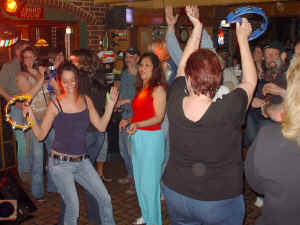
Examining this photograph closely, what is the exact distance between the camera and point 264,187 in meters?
1.80

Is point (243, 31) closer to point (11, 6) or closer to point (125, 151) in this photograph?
point (125, 151)

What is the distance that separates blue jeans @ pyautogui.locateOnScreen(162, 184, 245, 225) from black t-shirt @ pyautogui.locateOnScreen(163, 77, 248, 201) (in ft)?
0.12

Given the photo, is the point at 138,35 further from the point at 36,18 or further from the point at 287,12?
the point at 287,12

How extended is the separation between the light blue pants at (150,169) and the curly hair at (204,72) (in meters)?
1.37

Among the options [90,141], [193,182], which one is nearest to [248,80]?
[193,182]

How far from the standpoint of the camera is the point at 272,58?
4305 mm

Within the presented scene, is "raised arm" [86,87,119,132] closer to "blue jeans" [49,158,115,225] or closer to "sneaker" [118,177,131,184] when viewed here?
"blue jeans" [49,158,115,225]

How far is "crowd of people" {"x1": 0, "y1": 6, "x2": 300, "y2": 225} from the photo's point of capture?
1753 millimetres

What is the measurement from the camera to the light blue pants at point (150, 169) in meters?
3.33

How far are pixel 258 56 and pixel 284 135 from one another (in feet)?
13.6

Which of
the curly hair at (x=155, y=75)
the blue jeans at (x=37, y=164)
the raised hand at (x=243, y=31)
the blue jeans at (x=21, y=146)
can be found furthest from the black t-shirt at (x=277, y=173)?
the blue jeans at (x=21, y=146)

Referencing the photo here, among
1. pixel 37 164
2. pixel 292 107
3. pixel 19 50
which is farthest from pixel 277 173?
pixel 19 50

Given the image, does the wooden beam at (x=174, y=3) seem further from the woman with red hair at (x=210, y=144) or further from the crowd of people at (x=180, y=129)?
the woman with red hair at (x=210, y=144)

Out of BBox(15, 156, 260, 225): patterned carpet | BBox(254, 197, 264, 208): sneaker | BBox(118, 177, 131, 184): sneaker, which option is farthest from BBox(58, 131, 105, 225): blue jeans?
BBox(254, 197, 264, 208): sneaker
